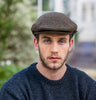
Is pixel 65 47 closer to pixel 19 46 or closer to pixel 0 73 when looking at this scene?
pixel 0 73

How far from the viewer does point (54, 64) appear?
2350 millimetres

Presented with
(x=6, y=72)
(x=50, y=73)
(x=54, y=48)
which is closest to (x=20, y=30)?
(x=6, y=72)

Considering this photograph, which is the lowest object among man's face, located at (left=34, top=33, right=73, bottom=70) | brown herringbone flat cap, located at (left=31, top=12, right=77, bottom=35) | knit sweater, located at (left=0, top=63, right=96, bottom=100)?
knit sweater, located at (left=0, top=63, right=96, bottom=100)

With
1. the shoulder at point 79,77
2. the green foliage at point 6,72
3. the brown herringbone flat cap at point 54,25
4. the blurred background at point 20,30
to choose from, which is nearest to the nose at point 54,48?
the brown herringbone flat cap at point 54,25

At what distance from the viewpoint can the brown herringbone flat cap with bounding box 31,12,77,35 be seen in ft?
7.51

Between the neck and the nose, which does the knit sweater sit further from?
the nose

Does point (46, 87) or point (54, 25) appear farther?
point (46, 87)

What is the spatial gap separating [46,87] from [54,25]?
51 cm

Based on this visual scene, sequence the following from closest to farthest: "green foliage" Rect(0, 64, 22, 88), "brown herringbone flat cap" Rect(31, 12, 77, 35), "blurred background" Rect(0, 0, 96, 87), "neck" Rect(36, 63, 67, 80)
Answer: "brown herringbone flat cap" Rect(31, 12, 77, 35) → "neck" Rect(36, 63, 67, 80) → "green foliage" Rect(0, 64, 22, 88) → "blurred background" Rect(0, 0, 96, 87)

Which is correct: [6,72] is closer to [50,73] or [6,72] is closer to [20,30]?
[50,73]

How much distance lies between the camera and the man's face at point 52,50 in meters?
2.33

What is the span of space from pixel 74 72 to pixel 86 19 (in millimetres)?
27541

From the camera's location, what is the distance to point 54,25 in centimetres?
230

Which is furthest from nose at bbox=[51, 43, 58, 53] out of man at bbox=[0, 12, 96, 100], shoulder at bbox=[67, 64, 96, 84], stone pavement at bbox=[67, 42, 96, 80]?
stone pavement at bbox=[67, 42, 96, 80]
